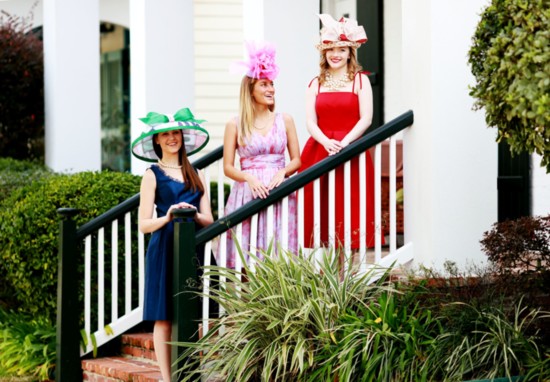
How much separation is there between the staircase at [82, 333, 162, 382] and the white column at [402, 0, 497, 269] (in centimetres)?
197

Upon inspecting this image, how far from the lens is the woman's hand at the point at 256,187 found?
22.4 ft

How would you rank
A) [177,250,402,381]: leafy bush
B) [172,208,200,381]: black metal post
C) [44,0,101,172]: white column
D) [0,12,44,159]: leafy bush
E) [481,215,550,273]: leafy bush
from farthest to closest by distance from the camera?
1. [0,12,44,159]: leafy bush
2. [44,0,101,172]: white column
3. [172,208,200,381]: black metal post
4. [481,215,550,273]: leafy bush
5. [177,250,402,381]: leafy bush

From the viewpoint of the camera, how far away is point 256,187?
6867 mm

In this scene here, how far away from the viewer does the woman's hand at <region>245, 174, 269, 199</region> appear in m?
6.84

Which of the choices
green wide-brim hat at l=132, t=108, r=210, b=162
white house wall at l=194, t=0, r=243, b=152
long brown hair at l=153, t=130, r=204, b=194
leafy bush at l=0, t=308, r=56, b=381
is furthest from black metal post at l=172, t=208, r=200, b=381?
white house wall at l=194, t=0, r=243, b=152

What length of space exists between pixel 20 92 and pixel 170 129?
5.54m

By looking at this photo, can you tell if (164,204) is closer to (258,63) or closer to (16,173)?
(258,63)

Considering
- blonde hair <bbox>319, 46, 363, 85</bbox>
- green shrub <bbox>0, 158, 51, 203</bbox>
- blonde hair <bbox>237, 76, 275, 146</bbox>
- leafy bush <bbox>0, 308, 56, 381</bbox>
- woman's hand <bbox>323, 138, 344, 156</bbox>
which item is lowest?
leafy bush <bbox>0, 308, 56, 381</bbox>

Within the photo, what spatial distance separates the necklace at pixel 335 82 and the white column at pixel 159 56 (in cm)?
288

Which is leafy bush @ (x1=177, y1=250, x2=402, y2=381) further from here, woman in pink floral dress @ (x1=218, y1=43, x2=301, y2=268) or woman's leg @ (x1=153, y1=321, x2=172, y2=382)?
woman in pink floral dress @ (x1=218, y1=43, x2=301, y2=268)

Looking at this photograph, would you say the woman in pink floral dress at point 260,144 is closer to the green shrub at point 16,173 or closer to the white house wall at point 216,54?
the green shrub at point 16,173

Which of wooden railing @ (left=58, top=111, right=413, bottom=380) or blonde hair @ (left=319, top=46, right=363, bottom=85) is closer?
wooden railing @ (left=58, top=111, right=413, bottom=380)

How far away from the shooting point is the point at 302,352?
5879 millimetres

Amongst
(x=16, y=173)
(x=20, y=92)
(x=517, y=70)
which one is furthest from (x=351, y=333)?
(x=20, y=92)
